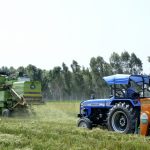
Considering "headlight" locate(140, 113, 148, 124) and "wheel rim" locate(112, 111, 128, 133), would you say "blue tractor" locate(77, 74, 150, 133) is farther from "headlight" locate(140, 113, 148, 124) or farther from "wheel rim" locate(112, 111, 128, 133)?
"headlight" locate(140, 113, 148, 124)

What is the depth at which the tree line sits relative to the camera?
2680 inches

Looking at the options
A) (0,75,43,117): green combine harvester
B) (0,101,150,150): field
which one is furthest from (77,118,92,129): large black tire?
(0,75,43,117): green combine harvester

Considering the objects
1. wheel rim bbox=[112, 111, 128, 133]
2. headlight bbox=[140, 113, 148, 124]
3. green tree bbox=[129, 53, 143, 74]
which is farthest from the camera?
green tree bbox=[129, 53, 143, 74]

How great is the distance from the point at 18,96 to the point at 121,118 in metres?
11.2

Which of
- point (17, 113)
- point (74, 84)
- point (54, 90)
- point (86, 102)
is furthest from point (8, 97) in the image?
point (54, 90)

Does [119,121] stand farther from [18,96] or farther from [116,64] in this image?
[116,64]

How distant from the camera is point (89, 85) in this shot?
235 ft

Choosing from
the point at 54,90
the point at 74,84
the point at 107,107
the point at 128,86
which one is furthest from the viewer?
the point at 54,90

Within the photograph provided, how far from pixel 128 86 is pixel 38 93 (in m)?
11.1

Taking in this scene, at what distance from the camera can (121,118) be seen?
13906 millimetres

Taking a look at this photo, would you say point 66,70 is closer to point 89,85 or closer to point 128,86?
point 89,85

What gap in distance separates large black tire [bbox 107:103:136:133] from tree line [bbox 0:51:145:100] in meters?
48.0

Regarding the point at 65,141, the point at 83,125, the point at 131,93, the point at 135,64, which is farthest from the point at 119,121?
the point at 135,64

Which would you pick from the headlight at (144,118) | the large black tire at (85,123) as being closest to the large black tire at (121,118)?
the headlight at (144,118)
